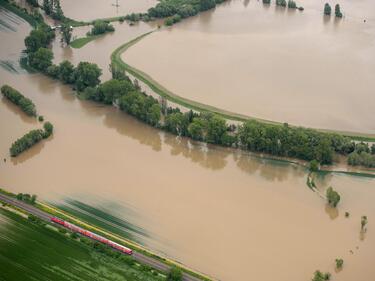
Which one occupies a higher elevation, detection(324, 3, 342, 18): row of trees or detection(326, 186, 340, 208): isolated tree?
detection(324, 3, 342, 18): row of trees

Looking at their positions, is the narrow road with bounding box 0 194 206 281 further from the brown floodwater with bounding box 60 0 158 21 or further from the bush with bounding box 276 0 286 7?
the bush with bounding box 276 0 286 7

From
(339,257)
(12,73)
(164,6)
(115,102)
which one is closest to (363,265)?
(339,257)

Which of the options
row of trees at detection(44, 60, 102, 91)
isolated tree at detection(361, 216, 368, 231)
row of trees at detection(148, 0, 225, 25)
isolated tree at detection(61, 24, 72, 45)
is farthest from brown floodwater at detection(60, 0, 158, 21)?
isolated tree at detection(361, 216, 368, 231)

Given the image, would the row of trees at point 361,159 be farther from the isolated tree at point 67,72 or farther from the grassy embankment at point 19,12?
the grassy embankment at point 19,12

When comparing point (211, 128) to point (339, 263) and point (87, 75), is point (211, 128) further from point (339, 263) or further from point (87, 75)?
point (339, 263)

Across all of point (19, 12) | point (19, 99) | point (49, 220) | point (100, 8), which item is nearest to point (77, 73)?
point (19, 99)

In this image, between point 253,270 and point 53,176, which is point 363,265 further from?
point 53,176

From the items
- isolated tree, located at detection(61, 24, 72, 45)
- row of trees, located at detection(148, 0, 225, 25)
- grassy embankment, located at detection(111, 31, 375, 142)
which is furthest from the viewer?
row of trees, located at detection(148, 0, 225, 25)
